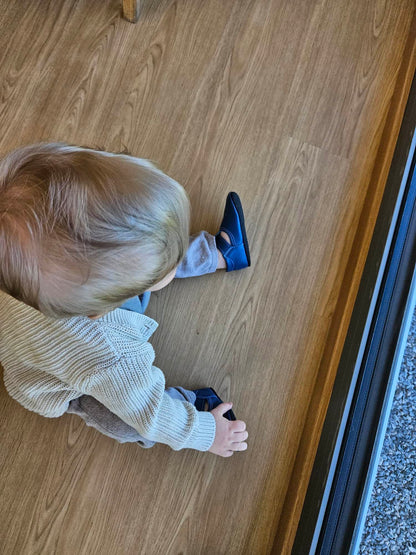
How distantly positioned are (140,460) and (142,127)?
2.35 feet

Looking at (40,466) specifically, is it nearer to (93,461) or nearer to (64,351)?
(93,461)

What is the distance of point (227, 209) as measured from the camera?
3.55 feet

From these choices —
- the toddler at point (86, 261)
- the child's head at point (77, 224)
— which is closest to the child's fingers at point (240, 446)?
the toddler at point (86, 261)

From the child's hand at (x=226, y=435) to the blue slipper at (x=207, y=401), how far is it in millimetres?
17

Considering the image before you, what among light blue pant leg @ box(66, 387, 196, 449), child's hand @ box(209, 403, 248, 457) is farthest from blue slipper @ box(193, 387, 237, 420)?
light blue pant leg @ box(66, 387, 196, 449)

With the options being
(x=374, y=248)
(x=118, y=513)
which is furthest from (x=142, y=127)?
(x=118, y=513)

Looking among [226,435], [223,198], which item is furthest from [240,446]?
[223,198]

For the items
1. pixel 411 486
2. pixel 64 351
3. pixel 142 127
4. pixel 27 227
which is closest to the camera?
pixel 27 227

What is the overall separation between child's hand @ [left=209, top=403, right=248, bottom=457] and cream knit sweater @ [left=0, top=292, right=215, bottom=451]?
0.09 metres

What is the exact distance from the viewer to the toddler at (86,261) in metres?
0.56

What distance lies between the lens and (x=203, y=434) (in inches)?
36.5

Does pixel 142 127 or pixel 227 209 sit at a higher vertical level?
pixel 142 127

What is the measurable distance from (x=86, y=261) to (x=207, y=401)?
53 centimetres

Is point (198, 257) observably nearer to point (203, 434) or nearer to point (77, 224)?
point (203, 434)
